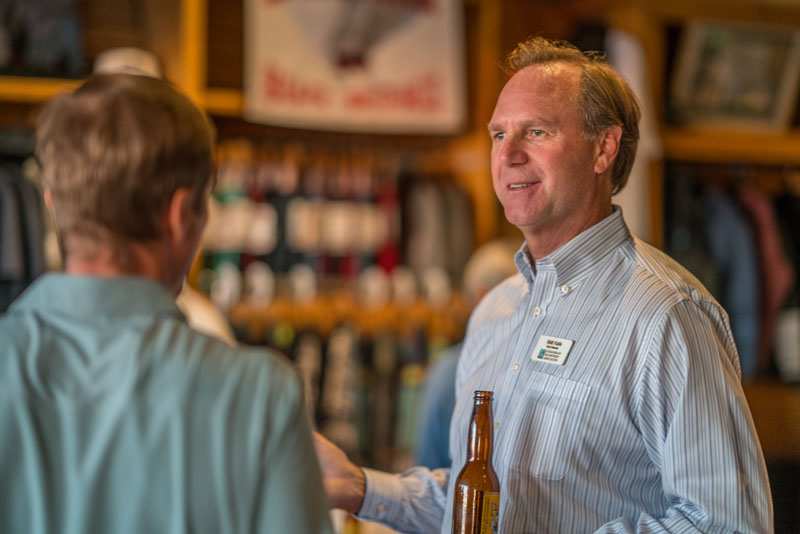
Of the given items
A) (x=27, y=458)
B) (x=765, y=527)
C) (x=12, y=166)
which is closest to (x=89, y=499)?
(x=27, y=458)

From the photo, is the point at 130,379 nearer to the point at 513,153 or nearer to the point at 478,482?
the point at 478,482

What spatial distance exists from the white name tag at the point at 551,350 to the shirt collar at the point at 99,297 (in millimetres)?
788

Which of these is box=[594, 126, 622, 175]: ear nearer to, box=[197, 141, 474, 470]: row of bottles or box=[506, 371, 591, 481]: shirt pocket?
box=[506, 371, 591, 481]: shirt pocket

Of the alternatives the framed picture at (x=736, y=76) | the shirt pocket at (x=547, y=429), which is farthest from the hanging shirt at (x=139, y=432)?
the framed picture at (x=736, y=76)

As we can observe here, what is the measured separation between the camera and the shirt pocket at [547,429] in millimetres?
1667

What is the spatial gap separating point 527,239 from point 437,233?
3599 mm

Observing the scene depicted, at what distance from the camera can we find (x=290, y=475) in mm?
1090

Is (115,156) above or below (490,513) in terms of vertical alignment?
above

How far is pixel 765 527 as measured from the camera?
5.17ft

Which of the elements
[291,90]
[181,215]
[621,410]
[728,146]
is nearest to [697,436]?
[621,410]

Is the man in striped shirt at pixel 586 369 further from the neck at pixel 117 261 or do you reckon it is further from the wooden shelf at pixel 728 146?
the wooden shelf at pixel 728 146

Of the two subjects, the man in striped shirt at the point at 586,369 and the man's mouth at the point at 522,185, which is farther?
the man's mouth at the point at 522,185

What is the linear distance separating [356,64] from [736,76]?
224 centimetres

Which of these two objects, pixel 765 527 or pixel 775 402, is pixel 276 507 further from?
pixel 775 402
